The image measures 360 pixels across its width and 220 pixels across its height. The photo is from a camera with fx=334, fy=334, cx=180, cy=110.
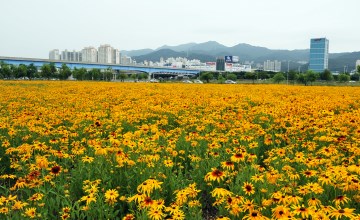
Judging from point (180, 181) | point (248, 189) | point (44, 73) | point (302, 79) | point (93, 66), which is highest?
point (93, 66)

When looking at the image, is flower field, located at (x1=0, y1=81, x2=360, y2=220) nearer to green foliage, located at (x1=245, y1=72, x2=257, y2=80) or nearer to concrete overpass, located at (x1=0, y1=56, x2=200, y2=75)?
green foliage, located at (x1=245, y1=72, x2=257, y2=80)

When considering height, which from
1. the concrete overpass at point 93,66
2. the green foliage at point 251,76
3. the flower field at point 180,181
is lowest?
the flower field at point 180,181

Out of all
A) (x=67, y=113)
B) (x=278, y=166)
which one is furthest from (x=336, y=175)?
(x=67, y=113)

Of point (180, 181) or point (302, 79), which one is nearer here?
point (180, 181)

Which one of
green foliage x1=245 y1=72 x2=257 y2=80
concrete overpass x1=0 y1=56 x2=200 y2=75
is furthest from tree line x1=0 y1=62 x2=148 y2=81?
green foliage x1=245 y1=72 x2=257 y2=80

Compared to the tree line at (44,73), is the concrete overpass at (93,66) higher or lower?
higher

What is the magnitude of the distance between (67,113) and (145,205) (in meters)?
7.55

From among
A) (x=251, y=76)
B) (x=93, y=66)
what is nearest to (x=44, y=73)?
(x=251, y=76)

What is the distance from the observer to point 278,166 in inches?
231

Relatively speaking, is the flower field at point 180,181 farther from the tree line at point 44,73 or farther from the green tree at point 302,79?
the tree line at point 44,73

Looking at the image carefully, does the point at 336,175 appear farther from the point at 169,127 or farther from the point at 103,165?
the point at 169,127

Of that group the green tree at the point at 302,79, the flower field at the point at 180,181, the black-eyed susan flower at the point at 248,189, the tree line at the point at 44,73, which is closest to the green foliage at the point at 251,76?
the green tree at the point at 302,79

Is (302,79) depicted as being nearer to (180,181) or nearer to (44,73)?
(44,73)

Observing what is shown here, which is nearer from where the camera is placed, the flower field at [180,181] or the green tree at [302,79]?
the flower field at [180,181]
